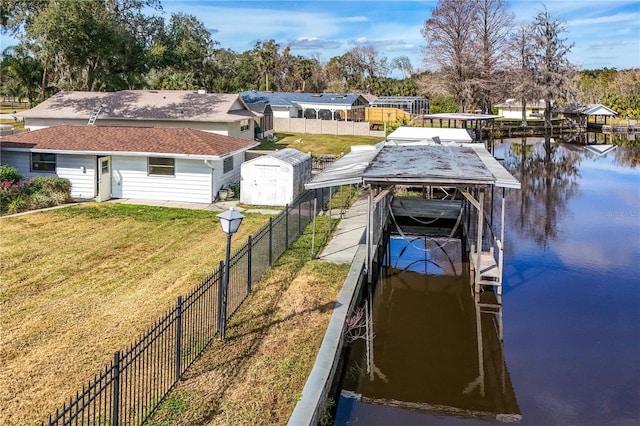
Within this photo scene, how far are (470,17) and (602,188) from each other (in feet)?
130

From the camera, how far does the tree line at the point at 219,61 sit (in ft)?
140

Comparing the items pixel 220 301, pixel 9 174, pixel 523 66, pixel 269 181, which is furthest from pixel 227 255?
pixel 523 66

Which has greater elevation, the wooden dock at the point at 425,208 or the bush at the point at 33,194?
the bush at the point at 33,194

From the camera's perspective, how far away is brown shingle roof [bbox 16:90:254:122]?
116 ft

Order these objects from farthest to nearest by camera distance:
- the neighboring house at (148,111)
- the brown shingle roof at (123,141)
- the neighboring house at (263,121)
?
the neighboring house at (263,121)
the neighboring house at (148,111)
the brown shingle roof at (123,141)

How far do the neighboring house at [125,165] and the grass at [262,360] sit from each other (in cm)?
1057

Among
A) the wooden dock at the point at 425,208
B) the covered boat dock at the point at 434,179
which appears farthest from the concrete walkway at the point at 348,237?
the wooden dock at the point at 425,208

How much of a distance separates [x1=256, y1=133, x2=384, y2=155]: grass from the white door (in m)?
18.5

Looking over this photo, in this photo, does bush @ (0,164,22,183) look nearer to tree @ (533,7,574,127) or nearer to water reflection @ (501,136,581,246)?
water reflection @ (501,136,581,246)

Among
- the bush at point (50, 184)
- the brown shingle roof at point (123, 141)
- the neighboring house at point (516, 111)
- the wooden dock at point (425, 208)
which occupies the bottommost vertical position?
the wooden dock at point (425, 208)

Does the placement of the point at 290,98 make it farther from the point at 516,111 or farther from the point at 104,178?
the point at 516,111

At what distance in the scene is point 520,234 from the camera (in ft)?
70.3

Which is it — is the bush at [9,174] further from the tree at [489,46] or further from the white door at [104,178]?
the tree at [489,46]

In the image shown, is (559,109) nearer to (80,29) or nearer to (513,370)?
(80,29)
